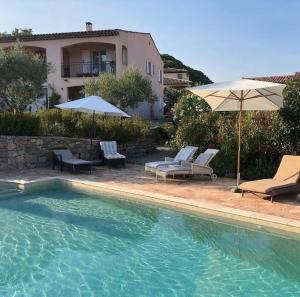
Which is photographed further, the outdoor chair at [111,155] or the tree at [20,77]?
the tree at [20,77]

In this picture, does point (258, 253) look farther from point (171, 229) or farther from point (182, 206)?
point (182, 206)

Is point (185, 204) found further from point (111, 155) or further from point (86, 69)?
point (86, 69)

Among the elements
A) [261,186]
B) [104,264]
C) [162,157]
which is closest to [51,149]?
[162,157]

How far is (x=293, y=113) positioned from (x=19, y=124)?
9350 mm

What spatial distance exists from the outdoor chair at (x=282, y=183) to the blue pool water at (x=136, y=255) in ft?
5.49

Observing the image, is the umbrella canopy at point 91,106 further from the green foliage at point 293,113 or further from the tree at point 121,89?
the tree at point 121,89

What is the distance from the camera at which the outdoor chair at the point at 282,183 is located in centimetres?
973

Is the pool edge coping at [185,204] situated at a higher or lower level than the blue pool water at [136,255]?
higher

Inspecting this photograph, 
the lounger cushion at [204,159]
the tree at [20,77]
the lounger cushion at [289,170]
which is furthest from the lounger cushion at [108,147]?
the lounger cushion at [289,170]

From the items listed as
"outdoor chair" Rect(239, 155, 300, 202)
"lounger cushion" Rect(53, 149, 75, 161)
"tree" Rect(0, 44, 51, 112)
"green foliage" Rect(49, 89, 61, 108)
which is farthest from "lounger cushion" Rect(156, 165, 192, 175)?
"green foliage" Rect(49, 89, 61, 108)

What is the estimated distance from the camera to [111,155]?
15797mm

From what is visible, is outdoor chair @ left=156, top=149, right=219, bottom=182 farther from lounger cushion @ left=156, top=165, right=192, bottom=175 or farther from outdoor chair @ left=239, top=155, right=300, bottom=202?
outdoor chair @ left=239, top=155, right=300, bottom=202

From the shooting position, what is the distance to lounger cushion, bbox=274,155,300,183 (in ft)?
33.8

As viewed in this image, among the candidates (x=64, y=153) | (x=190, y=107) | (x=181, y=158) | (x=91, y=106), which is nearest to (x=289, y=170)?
(x=181, y=158)
